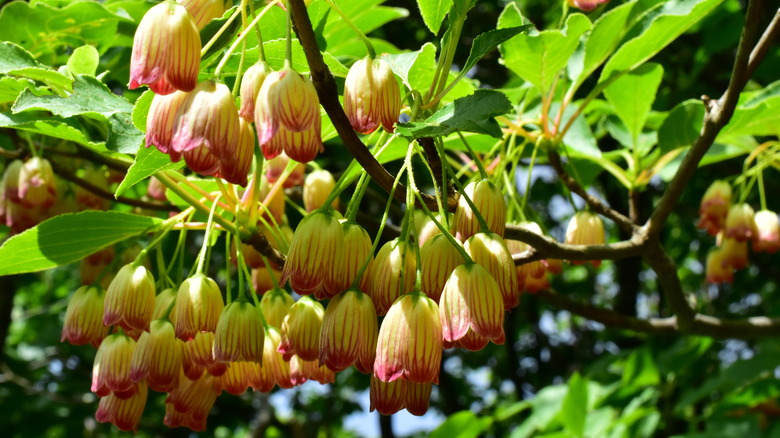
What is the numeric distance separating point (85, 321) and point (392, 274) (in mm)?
840

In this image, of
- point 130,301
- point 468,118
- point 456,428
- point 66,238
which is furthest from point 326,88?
point 456,428

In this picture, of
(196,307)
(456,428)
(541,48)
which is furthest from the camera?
(456,428)

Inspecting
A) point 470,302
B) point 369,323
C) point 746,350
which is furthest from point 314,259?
point 746,350

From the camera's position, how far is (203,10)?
1.40 metres

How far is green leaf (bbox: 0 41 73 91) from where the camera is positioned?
175cm

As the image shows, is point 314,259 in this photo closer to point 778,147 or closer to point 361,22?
point 361,22

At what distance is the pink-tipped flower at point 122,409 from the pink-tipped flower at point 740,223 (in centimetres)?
215

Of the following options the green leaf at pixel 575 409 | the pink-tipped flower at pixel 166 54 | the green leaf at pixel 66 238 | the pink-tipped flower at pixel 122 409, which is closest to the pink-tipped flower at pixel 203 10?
the pink-tipped flower at pixel 166 54

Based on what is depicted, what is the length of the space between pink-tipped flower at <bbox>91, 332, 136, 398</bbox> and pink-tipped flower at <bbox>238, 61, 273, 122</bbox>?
771mm

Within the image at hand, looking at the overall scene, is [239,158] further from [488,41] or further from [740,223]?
[740,223]

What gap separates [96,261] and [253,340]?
1.07 meters

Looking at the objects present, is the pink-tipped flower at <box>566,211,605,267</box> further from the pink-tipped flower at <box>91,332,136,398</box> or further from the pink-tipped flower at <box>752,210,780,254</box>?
the pink-tipped flower at <box>91,332,136,398</box>

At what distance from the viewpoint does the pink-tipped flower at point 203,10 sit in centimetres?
139

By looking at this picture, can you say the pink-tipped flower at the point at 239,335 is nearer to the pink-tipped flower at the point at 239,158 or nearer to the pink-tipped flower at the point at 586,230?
the pink-tipped flower at the point at 239,158
